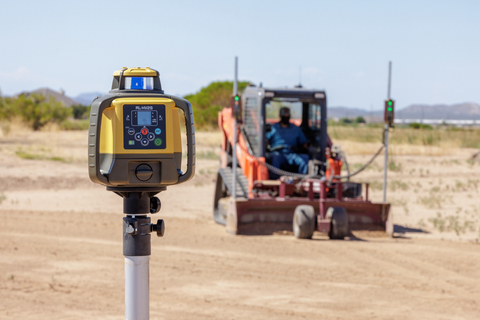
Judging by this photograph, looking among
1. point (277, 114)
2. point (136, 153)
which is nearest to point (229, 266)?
point (277, 114)

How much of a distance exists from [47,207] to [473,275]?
31.5ft

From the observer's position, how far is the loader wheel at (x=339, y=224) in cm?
1036

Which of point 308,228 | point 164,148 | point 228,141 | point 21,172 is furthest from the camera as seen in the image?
point 21,172

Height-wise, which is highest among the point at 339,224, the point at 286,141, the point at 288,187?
the point at 286,141

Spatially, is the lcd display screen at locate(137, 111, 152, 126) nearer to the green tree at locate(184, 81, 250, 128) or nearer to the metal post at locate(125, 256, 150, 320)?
the metal post at locate(125, 256, 150, 320)

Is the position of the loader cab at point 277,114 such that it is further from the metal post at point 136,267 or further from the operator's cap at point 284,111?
the metal post at point 136,267

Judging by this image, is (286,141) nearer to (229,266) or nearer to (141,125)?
(229,266)

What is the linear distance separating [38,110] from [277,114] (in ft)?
104

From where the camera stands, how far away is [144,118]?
9.27ft

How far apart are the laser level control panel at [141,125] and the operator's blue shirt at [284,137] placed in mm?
9430

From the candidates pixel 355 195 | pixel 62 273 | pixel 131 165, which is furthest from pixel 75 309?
pixel 355 195

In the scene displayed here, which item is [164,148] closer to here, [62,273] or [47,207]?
[62,273]

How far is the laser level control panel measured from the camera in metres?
2.82

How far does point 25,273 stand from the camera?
7586mm
